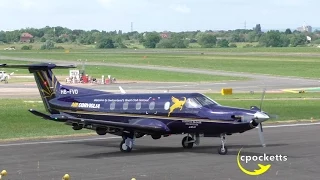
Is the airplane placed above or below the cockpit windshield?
below

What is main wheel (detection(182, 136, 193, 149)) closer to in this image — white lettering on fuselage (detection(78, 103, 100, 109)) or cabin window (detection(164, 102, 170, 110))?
cabin window (detection(164, 102, 170, 110))

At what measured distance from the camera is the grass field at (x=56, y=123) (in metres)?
35.5

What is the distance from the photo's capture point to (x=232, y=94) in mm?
60531

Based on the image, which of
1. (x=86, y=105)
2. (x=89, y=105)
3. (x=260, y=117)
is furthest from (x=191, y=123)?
(x=86, y=105)

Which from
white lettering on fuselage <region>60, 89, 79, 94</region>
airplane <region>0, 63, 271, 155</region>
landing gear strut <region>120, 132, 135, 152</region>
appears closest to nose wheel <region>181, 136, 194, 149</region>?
airplane <region>0, 63, 271, 155</region>

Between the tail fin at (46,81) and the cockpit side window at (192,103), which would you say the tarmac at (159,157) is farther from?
the tail fin at (46,81)

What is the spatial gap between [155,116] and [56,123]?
460 inches

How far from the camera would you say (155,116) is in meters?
28.4

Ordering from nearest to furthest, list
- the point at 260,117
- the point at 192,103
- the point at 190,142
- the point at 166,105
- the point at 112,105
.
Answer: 1. the point at 260,117
2. the point at 192,103
3. the point at 166,105
4. the point at 190,142
5. the point at 112,105

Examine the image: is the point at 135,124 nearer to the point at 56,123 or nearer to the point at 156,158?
the point at 156,158

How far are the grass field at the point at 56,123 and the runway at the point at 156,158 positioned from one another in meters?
3.12

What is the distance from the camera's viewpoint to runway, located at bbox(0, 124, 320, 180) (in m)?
22.8

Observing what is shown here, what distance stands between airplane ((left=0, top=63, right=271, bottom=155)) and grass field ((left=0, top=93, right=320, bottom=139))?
5151 mm

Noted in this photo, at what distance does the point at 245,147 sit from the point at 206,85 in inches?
1701
